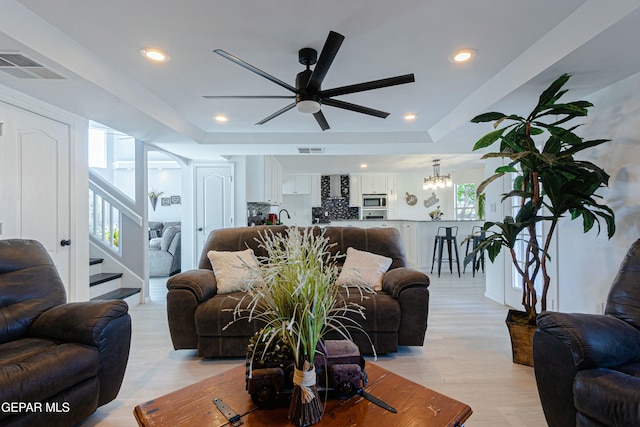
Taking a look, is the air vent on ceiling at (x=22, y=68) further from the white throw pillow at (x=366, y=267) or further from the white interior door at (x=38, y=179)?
the white throw pillow at (x=366, y=267)

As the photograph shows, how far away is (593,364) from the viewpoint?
A: 4.42 feet

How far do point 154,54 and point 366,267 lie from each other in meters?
2.43

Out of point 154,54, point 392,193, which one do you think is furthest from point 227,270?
point 392,193

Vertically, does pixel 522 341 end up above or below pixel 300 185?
below

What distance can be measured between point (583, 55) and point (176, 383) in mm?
3437

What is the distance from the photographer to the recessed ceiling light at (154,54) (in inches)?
83.5

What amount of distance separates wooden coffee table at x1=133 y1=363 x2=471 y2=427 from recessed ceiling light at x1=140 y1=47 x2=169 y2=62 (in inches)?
86.3

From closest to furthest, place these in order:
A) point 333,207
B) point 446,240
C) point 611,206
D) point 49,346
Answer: point 49,346, point 611,206, point 446,240, point 333,207

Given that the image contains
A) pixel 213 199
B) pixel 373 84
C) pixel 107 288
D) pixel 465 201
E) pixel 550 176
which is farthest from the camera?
pixel 465 201

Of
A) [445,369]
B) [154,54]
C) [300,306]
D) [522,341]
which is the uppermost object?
[154,54]

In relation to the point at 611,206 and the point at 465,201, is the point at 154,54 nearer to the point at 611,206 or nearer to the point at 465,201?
the point at 611,206

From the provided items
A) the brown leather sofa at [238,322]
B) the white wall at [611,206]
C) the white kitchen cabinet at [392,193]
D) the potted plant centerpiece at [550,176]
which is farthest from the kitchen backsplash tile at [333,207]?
the potted plant centerpiece at [550,176]

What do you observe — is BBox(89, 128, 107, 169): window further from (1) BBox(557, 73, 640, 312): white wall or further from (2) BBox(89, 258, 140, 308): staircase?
(1) BBox(557, 73, 640, 312): white wall

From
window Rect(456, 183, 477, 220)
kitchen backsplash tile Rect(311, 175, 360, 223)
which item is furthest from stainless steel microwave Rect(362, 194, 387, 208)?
window Rect(456, 183, 477, 220)
